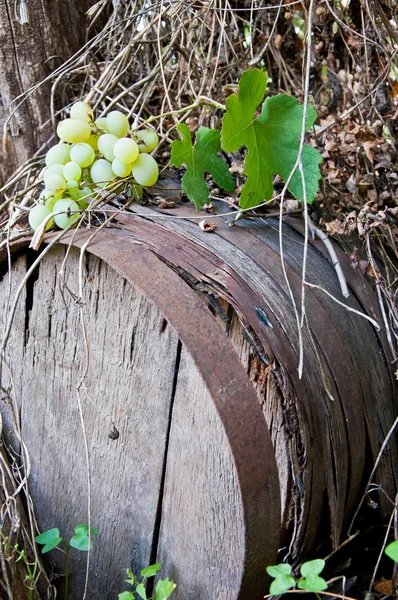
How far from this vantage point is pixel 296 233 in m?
1.60

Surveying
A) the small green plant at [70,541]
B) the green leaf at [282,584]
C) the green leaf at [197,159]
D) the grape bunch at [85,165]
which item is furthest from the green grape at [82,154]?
the green leaf at [282,584]

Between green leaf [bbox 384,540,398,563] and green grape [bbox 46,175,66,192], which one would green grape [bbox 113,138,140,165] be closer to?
green grape [bbox 46,175,66,192]

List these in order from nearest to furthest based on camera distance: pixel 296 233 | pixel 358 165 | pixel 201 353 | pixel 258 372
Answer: pixel 201 353
pixel 258 372
pixel 296 233
pixel 358 165

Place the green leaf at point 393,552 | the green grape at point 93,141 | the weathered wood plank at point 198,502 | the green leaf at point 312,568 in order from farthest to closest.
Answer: the green grape at point 93,141
the weathered wood plank at point 198,502
the green leaf at point 312,568
the green leaf at point 393,552

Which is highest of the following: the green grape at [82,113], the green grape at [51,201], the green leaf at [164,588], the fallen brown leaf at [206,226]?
the green grape at [82,113]

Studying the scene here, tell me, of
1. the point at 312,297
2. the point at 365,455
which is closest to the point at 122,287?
the point at 312,297

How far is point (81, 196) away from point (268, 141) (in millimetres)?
501

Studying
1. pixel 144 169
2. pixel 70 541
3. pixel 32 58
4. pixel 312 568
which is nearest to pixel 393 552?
pixel 312 568

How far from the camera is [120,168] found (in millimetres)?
1466

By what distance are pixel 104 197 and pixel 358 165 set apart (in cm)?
84

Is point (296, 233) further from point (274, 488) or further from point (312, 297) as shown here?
point (274, 488)

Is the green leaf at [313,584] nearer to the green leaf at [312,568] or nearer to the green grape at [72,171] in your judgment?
the green leaf at [312,568]

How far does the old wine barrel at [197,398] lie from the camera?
1216 millimetres

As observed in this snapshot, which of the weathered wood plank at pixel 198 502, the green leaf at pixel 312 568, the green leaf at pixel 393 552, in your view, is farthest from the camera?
the weathered wood plank at pixel 198 502
